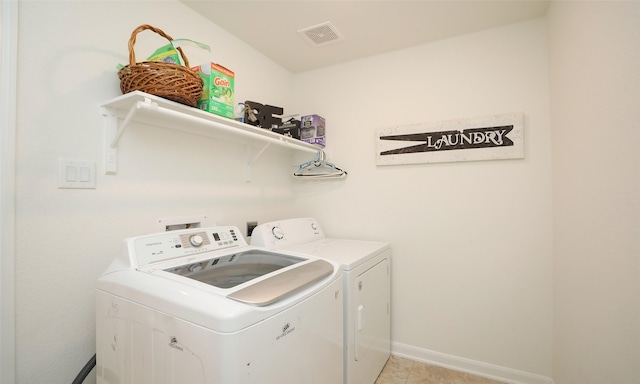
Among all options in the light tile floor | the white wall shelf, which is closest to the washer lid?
the white wall shelf

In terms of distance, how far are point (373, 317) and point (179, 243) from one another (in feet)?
4.11

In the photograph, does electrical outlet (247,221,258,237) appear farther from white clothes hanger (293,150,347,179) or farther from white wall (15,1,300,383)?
white clothes hanger (293,150,347,179)

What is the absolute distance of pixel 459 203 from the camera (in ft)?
6.34

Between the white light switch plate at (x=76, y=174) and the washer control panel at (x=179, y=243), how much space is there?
334mm

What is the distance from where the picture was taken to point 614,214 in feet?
3.21

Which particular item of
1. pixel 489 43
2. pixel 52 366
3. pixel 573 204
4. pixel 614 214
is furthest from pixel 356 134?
pixel 52 366

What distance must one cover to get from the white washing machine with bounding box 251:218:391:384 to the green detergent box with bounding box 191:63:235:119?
77cm

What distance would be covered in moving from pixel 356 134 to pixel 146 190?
162 centimetres

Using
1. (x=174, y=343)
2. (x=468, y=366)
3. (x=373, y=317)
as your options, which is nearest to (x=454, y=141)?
(x=373, y=317)

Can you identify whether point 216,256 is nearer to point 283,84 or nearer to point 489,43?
point 283,84

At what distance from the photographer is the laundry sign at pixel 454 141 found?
1.78m

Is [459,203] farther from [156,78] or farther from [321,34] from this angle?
[156,78]

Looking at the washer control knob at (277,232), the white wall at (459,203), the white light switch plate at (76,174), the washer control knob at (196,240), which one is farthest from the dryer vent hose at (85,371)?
the white wall at (459,203)

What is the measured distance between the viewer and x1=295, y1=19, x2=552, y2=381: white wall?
5.68 ft
